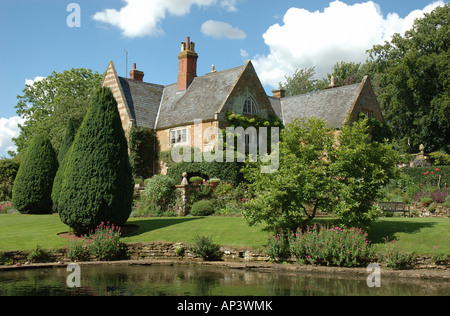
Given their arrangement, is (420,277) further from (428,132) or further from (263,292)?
(428,132)

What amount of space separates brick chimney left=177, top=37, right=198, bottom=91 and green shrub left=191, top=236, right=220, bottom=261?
22623 millimetres

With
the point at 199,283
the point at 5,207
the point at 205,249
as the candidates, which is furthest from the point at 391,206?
the point at 5,207

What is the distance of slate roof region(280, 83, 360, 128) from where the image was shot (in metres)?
37.3

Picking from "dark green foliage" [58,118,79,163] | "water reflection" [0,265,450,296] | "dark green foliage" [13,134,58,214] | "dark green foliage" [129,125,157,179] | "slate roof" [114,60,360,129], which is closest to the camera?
"water reflection" [0,265,450,296]

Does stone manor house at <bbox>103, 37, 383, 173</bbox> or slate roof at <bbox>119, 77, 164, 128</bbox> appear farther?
slate roof at <bbox>119, 77, 164, 128</bbox>

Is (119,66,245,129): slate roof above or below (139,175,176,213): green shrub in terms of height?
above

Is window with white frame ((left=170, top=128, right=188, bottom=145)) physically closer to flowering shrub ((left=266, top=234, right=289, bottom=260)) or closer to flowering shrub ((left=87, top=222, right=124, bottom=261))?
flowering shrub ((left=87, top=222, right=124, bottom=261))

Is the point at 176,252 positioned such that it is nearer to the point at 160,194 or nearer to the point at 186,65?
the point at 160,194

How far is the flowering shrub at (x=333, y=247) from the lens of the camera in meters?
14.7

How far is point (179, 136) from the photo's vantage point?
3394 centimetres

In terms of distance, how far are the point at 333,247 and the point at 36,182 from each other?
64.6 feet

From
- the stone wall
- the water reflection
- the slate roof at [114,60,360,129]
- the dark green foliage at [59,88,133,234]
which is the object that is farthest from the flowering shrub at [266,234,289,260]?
the slate roof at [114,60,360,129]
